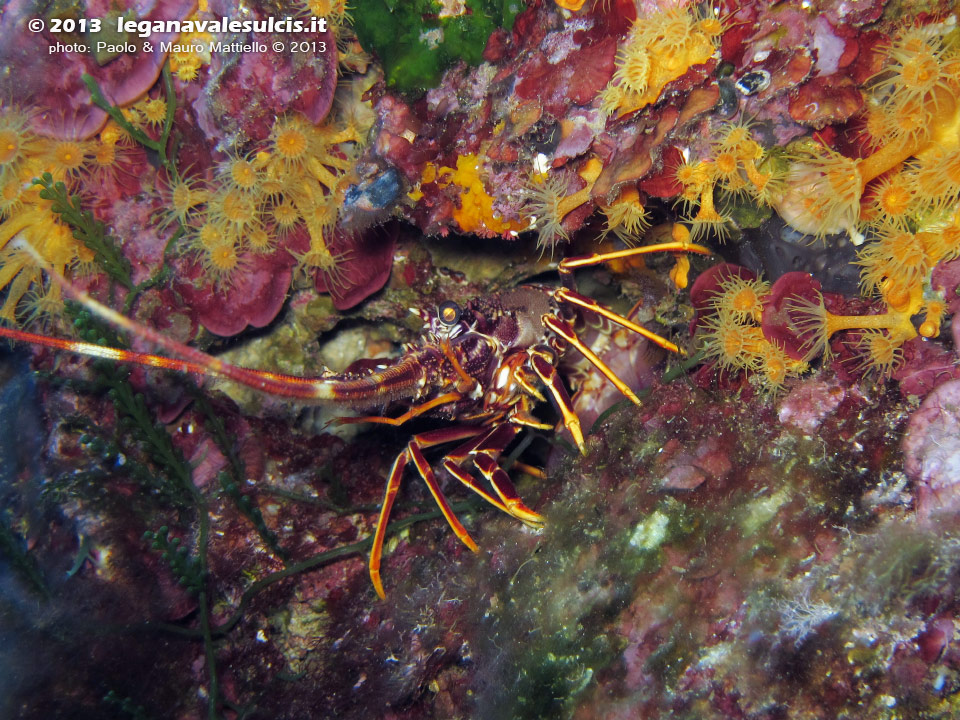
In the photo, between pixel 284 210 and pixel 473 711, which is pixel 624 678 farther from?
pixel 284 210

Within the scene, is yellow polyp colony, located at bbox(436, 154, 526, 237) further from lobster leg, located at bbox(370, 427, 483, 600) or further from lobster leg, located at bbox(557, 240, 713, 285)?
lobster leg, located at bbox(370, 427, 483, 600)

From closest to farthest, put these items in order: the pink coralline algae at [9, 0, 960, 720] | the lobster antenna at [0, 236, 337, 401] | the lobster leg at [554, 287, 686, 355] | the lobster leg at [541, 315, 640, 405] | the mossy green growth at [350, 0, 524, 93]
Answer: the lobster antenna at [0, 236, 337, 401], the pink coralline algae at [9, 0, 960, 720], the mossy green growth at [350, 0, 524, 93], the lobster leg at [554, 287, 686, 355], the lobster leg at [541, 315, 640, 405]

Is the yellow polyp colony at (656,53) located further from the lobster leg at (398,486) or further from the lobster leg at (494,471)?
the lobster leg at (398,486)

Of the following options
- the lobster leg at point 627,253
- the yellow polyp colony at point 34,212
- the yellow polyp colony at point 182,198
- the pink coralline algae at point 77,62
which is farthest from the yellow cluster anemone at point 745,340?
the yellow polyp colony at point 34,212

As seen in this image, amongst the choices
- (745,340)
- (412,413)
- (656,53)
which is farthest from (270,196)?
(745,340)

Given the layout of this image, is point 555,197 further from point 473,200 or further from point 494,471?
point 494,471

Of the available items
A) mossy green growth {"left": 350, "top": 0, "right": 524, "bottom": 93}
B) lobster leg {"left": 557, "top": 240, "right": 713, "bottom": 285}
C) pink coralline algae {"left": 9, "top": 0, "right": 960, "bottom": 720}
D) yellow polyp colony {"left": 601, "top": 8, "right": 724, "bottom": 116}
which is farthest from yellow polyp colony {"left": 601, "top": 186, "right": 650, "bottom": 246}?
mossy green growth {"left": 350, "top": 0, "right": 524, "bottom": 93}
